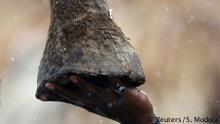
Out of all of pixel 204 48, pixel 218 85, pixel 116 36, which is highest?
pixel 204 48

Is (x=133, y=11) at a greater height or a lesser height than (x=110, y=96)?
greater

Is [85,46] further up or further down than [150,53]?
further down

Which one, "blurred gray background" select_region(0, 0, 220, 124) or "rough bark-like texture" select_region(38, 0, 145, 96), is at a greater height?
"blurred gray background" select_region(0, 0, 220, 124)

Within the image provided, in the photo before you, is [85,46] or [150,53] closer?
[85,46]

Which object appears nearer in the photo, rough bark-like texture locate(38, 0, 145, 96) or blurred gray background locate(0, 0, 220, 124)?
rough bark-like texture locate(38, 0, 145, 96)

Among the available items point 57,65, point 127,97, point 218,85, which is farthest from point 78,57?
point 218,85

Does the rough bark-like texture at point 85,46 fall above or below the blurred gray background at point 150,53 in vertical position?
below

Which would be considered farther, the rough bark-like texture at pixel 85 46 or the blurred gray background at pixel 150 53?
the blurred gray background at pixel 150 53

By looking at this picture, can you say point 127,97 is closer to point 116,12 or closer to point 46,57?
point 46,57
